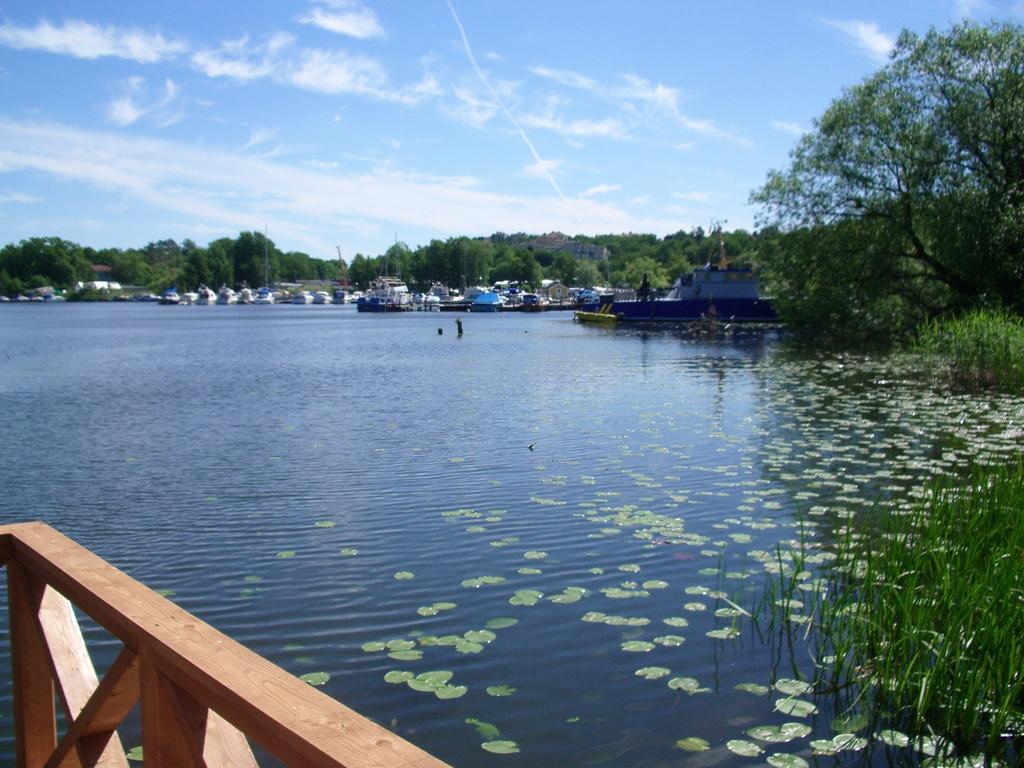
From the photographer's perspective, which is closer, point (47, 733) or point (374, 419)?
point (47, 733)

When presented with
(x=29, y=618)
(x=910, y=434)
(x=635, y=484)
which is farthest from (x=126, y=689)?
(x=910, y=434)

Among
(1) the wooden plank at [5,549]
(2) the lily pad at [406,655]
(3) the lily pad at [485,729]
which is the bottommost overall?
(3) the lily pad at [485,729]

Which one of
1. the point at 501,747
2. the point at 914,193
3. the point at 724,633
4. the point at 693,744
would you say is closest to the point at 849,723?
the point at 693,744

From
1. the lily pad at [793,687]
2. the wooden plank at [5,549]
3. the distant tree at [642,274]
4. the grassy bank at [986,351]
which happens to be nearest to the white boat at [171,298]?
the distant tree at [642,274]

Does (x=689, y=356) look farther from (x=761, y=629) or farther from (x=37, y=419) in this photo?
(x=761, y=629)

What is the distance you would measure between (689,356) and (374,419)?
22.1 m

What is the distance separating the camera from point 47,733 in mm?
3664

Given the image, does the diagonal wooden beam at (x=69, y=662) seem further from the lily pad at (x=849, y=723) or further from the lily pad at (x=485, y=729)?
the lily pad at (x=849, y=723)

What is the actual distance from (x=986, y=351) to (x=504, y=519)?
1529 centimetres

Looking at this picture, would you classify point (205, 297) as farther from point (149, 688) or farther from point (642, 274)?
point (149, 688)

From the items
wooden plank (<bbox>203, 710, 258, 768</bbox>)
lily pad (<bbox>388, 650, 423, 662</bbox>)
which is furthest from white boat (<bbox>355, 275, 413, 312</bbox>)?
wooden plank (<bbox>203, 710, 258, 768</bbox>)

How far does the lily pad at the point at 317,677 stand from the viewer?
6023 mm

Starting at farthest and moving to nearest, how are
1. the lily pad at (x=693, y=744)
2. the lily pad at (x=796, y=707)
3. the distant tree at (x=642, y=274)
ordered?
the distant tree at (x=642, y=274), the lily pad at (x=796, y=707), the lily pad at (x=693, y=744)

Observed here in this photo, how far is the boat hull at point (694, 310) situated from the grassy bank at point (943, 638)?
54.0 meters
